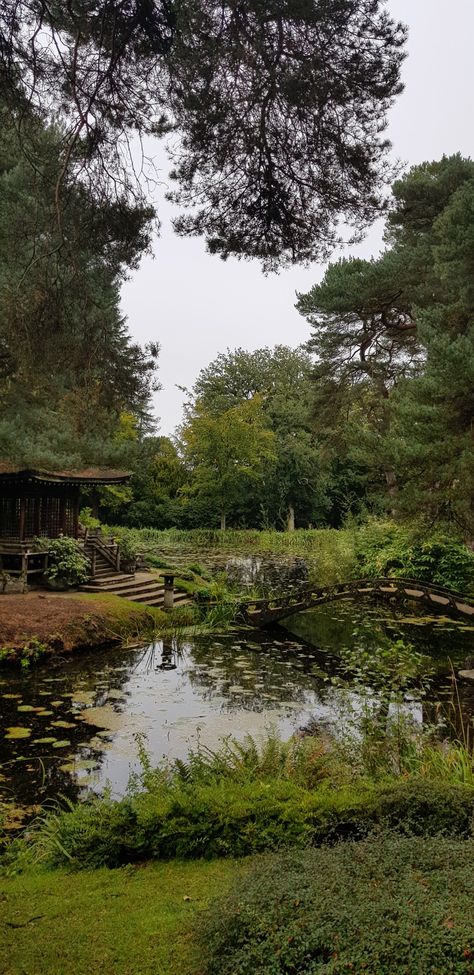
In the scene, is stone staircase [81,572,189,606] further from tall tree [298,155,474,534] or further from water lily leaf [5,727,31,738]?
water lily leaf [5,727,31,738]

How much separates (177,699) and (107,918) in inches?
272

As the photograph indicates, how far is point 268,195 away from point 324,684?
338 inches

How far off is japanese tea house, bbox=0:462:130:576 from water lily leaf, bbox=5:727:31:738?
8187 millimetres

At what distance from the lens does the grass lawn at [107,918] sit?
8.67 ft

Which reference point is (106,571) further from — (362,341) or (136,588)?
(362,341)

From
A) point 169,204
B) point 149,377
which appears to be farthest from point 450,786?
point 169,204

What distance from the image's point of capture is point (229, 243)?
4625 mm

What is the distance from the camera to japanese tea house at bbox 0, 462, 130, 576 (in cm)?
1681

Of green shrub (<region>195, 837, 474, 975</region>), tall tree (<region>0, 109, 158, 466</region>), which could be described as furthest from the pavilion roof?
green shrub (<region>195, 837, 474, 975</region>)

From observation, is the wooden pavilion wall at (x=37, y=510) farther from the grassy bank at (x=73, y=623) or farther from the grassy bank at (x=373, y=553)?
the grassy bank at (x=73, y=623)

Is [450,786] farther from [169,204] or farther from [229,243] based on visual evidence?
[169,204]

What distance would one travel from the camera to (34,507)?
19.6 metres

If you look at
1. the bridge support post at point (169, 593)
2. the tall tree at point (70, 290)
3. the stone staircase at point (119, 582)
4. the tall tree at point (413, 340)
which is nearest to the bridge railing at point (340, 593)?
the bridge support post at point (169, 593)

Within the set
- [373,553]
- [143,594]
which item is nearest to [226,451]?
[373,553]
